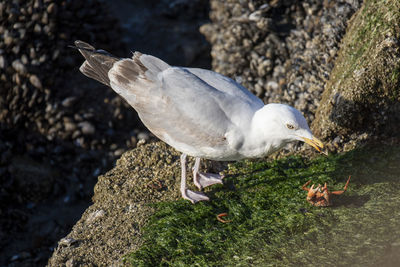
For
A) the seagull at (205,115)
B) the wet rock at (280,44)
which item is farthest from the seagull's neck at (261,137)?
the wet rock at (280,44)

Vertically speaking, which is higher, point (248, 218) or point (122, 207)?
point (248, 218)

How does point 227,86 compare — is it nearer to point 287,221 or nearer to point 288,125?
point 288,125

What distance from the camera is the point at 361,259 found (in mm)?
3562

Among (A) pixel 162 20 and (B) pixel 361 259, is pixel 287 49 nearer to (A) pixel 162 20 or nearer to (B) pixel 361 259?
(A) pixel 162 20

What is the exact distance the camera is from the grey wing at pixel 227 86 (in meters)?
4.61

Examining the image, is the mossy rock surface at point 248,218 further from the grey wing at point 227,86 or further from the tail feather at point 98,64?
the tail feather at point 98,64

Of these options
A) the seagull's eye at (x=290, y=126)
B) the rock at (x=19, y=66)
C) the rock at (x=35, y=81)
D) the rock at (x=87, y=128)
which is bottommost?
the rock at (x=87, y=128)

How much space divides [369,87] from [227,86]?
1.65 metres

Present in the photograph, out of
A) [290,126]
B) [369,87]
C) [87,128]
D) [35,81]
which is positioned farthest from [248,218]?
[35,81]

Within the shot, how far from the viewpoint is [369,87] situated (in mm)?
5062

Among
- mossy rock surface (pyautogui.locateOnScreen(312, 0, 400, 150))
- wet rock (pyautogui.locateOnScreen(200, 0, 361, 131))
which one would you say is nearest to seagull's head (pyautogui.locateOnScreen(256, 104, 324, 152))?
mossy rock surface (pyautogui.locateOnScreen(312, 0, 400, 150))

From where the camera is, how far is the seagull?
432 cm

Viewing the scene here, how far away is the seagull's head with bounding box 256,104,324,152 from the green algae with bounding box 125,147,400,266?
66 cm

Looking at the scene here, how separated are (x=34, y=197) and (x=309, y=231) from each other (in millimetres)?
4304
